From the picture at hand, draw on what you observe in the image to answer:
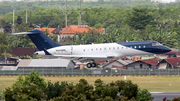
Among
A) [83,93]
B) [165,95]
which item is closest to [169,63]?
[165,95]

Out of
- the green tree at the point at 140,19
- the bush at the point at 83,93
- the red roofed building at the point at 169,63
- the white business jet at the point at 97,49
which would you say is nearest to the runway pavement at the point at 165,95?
the bush at the point at 83,93

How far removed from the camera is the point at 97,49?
176ft

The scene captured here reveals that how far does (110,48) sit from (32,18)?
451 ft

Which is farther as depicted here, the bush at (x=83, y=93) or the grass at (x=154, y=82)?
the grass at (x=154, y=82)

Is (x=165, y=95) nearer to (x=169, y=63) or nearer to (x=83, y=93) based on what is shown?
(x=83, y=93)

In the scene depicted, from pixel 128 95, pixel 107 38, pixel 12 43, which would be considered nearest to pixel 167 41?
pixel 107 38

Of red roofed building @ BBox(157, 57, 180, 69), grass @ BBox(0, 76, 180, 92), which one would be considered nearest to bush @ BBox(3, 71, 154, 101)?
grass @ BBox(0, 76, 180, 92)

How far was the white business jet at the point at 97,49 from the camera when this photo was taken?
51.6 m

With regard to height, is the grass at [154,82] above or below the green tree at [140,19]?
below

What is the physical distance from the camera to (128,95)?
23.5 m

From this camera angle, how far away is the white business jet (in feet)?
169

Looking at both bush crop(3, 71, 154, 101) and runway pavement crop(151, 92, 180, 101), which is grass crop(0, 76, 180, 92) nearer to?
runway pavement crop(151, 92, 180, 101)

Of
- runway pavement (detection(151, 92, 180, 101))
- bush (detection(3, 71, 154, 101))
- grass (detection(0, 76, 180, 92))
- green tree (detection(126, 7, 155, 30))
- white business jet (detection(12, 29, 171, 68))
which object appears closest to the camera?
bush (detection(3, 71, 154, 101))

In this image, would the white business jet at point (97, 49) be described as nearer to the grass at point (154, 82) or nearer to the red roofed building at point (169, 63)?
the grass at point (154, 82)
